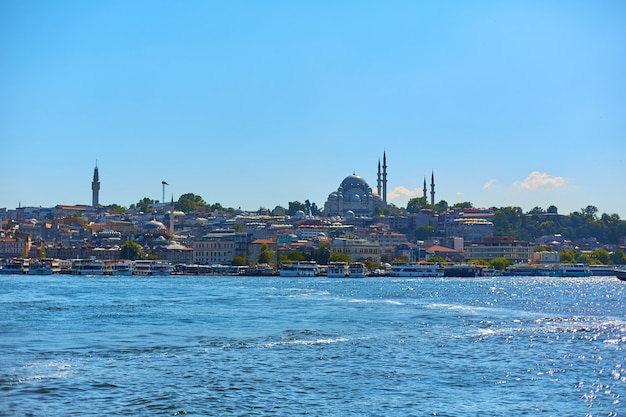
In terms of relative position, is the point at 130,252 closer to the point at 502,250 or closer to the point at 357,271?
the point at 357,271

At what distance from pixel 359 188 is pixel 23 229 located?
63.5m

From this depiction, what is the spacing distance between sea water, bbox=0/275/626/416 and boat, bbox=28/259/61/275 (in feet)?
189

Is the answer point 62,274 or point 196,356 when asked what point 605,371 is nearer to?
point 196,356

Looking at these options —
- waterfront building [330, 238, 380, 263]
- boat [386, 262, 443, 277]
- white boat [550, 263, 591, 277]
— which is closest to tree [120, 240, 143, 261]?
waterfront building [330, 238, 380, 263]

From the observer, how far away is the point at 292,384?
66.6 ft

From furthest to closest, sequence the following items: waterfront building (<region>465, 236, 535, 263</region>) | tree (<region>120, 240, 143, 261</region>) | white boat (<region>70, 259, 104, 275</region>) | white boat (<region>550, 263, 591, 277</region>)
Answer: waterfront building (<region>465, 236, 535, 263</region>)
tree (<region>120, 240, 143, 261</region>)
white boat (<region>550, 263, 591, 277</region>)
white boat (<region>70, 259, 104, 275</region>)

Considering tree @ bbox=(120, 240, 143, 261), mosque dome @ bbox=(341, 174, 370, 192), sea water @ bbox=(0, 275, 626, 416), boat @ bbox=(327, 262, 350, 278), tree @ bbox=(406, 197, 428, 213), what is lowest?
sea water @ bbox=(0, 275, 626, 416)

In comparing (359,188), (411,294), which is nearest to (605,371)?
(411,294)

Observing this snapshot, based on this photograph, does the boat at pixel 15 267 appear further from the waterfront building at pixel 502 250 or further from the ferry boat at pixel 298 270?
the waterfront building at pixel 502 250

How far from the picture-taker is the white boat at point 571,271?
103m

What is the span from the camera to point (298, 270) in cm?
9588

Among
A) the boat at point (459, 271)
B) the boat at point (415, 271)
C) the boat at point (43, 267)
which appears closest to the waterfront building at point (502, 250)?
the boat at point (459, 271)

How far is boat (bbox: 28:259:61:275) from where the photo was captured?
96562mm

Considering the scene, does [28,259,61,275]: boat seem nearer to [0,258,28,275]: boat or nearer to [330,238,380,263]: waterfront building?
[0,258,28,275]: boat
